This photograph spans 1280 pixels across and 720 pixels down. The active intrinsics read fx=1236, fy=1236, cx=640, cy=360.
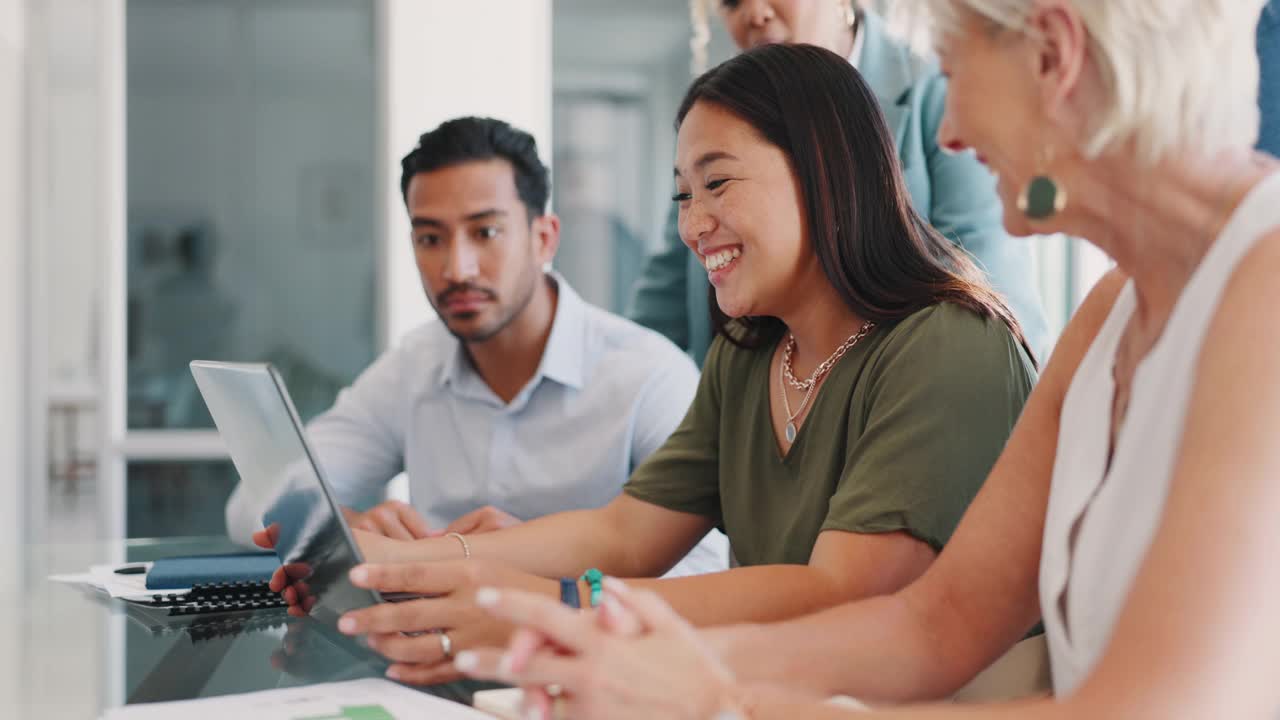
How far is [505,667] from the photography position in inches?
31.4

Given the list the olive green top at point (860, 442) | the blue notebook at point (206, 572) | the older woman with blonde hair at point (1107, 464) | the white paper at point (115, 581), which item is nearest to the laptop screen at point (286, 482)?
→ the blue notebook at point (206, 572)

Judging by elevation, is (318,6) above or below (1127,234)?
above

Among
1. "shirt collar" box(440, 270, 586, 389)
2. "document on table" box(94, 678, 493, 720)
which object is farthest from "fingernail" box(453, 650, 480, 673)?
"shirt collar" box(440, 270, 586, 389)

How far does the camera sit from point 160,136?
3.92m

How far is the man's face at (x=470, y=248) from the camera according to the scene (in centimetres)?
229

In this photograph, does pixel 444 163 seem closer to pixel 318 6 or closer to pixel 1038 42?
pixel 1038 42

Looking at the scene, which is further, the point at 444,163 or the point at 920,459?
the point at 444,163

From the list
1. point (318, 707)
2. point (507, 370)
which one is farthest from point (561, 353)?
point (318, 707)

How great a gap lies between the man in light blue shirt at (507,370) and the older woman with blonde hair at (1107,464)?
1142 mm

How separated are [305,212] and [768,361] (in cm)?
279

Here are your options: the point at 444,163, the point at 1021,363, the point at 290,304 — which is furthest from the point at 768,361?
the point at 290,304

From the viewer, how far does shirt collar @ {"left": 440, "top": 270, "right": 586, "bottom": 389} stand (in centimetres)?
230

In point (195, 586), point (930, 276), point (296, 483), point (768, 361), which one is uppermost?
point (930, 276)

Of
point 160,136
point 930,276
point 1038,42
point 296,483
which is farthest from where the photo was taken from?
point 160,136
